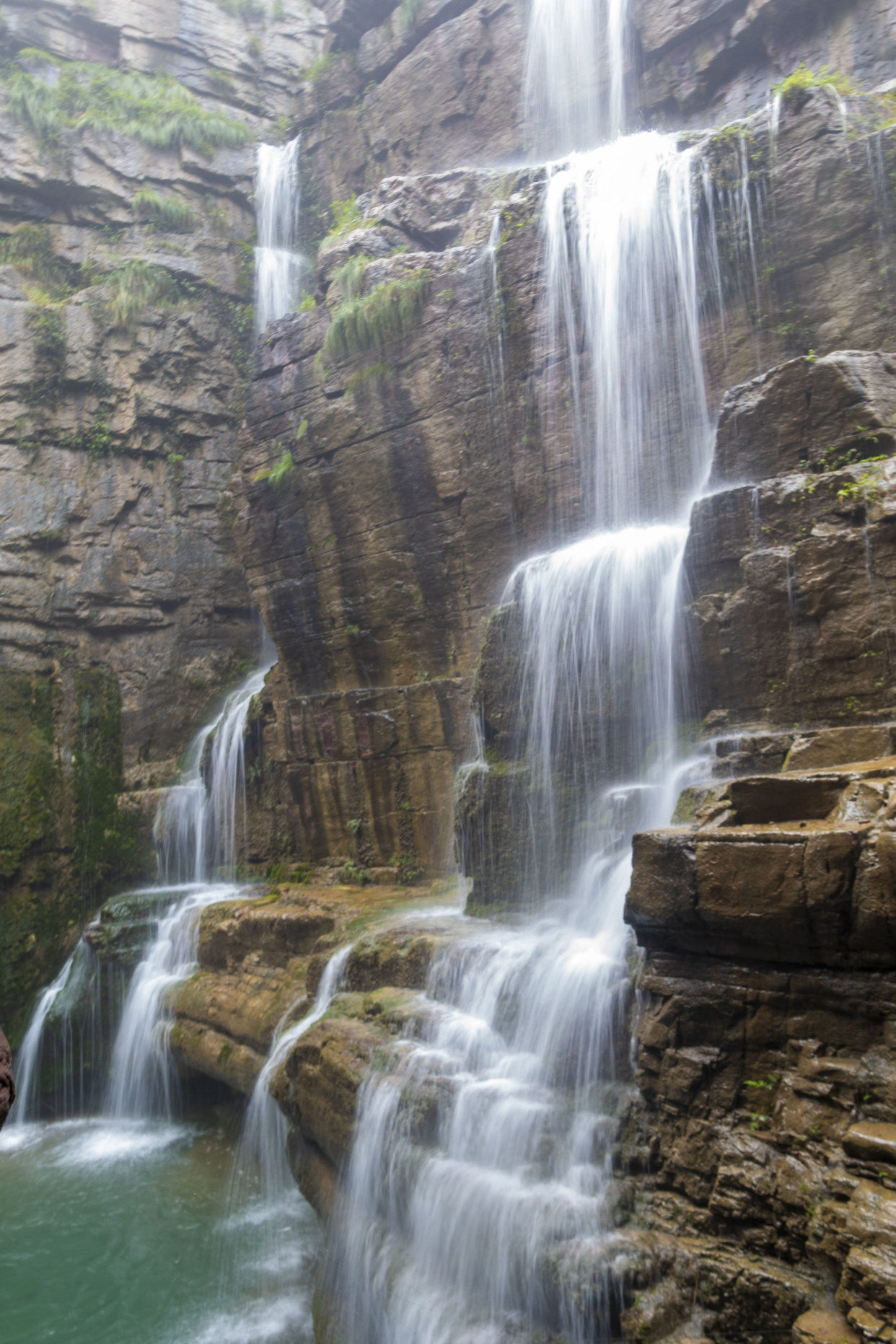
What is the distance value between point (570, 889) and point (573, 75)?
1595cm

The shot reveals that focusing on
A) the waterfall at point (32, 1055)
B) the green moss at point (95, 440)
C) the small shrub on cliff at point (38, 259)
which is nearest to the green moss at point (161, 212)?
the small shrub on cliff at point (38, 259)

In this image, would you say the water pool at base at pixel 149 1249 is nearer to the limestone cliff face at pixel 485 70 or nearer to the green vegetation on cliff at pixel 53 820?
the green vegetation on cliff at pixel 53 820

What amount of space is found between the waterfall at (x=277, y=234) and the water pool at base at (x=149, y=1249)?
15.6m

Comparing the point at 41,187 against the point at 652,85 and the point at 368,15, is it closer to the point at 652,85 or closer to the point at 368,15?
the point at 368,15

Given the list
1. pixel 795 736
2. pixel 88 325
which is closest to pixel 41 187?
pixel 88 325

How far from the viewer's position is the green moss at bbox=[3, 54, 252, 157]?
1816cm

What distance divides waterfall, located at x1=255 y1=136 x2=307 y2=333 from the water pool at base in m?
15.6

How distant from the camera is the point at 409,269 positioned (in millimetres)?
13922

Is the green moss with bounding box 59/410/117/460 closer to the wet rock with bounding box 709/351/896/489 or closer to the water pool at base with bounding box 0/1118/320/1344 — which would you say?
the water pool at base with bounding box 0/1118/320/1344

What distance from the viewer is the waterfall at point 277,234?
1900 cm

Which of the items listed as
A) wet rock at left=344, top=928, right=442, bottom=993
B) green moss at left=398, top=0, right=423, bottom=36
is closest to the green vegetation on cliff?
wet rock at left=344, top=928, right=442, bottom=993

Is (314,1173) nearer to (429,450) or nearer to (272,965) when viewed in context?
(272,965)

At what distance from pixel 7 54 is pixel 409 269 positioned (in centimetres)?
1320

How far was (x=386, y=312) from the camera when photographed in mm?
13414
